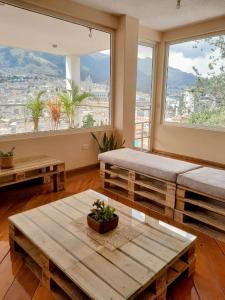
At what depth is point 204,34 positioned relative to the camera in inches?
162

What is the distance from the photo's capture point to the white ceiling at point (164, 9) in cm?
322

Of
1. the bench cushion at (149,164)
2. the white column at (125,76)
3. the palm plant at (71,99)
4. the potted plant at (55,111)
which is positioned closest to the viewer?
the bench cushion at (149,164)

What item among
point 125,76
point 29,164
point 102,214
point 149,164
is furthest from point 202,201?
point 125,76

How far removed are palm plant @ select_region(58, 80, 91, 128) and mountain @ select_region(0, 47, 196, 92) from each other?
24 cm

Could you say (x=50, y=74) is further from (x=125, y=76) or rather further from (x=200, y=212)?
(x=200, y=212)

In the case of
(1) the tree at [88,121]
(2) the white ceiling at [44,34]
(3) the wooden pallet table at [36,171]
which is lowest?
(3) the wooden pallet table at [36,171]

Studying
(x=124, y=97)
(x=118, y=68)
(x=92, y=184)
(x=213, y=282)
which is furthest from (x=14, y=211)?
(x=118, y=68)

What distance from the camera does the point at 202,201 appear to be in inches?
85.0

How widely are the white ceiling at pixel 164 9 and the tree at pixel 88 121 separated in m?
1.64

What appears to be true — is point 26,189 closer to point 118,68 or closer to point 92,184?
point 92,184

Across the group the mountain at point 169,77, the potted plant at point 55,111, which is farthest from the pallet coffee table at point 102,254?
the mountain at point 169,77

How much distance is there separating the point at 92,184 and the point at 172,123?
98.5 inches

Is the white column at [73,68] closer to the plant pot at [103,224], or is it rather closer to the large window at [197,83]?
the large window at [197,83]

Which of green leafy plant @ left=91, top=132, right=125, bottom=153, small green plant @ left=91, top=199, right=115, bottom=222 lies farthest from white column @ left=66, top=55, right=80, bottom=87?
small green plant @ left=91, top=199, right=115, bottom=222
